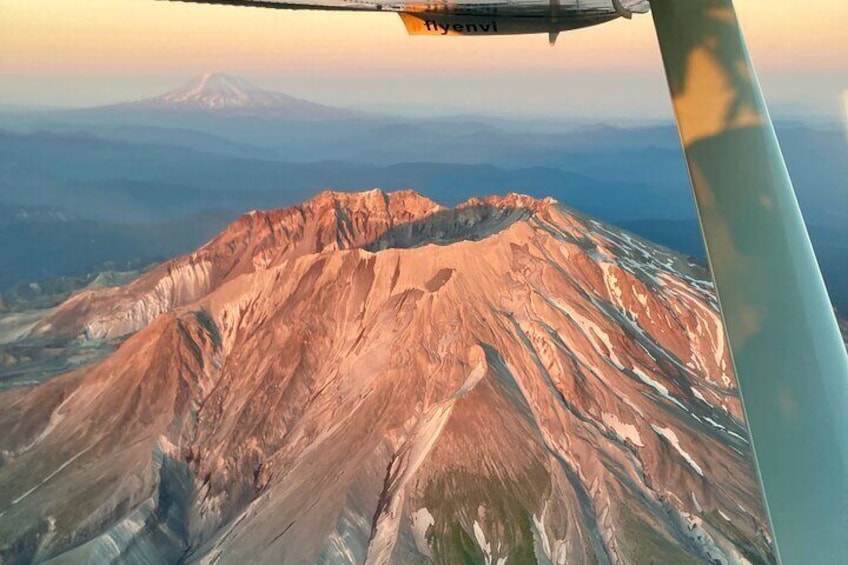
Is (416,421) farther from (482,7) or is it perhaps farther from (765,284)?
(765,284)

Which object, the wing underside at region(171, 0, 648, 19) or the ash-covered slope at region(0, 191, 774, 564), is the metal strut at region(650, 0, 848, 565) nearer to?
the wing underside at region(171, 0, 648, 19)

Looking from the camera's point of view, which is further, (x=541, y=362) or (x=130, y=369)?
(x=130, y=369)

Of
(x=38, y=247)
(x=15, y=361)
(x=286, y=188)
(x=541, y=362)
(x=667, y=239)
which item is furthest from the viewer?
(x=286, y=188)

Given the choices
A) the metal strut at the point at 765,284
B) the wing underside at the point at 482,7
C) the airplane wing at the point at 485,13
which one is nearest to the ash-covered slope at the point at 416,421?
the airplane wing at the point at 485,13

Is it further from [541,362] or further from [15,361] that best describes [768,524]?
[15,361]

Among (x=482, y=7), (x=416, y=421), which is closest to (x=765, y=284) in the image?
(x=482, y=7)

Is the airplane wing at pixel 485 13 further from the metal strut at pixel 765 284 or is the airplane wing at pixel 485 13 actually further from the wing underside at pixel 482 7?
the metal strut at pixel 765 284

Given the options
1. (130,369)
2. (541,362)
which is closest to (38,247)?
(130,369)

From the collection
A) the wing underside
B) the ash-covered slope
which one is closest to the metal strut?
the wing underside

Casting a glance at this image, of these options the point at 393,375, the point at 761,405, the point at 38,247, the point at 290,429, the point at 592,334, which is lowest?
the point at 38,247
